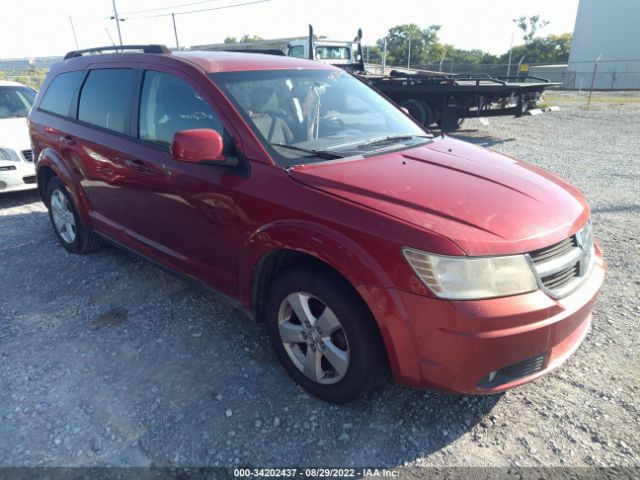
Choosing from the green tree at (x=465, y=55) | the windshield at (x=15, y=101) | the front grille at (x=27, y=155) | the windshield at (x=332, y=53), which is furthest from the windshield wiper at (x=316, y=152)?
the green tree at (x=465, y=55)

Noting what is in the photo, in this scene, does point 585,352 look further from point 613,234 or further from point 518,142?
point 518,142

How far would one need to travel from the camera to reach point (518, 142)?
10789mm

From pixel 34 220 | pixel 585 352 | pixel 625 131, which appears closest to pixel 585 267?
pixel 585 352

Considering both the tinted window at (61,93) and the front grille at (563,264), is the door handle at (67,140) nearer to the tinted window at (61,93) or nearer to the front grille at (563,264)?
the tinted window at (61,93)

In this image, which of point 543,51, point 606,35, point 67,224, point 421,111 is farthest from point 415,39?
point 67,224

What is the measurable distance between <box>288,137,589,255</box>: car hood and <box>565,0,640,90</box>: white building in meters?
41.6

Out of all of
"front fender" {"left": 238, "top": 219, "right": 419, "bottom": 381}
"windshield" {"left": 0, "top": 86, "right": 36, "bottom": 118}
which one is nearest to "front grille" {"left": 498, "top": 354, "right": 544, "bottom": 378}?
"front fender" {"left": 238, "top": 219, "right": 419, "bottom": 381}

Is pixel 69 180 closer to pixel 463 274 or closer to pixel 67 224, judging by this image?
pixel 67 224

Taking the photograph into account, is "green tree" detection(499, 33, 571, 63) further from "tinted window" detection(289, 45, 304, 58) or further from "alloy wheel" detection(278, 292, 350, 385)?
"alloy wheel" detection(278, 292, 350, 385)

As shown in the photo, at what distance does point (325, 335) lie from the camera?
2.48 m

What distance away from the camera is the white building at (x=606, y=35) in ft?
129

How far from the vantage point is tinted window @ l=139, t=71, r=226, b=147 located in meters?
2.98

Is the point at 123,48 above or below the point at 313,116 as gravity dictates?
above

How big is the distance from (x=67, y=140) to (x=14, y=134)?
303 cm
